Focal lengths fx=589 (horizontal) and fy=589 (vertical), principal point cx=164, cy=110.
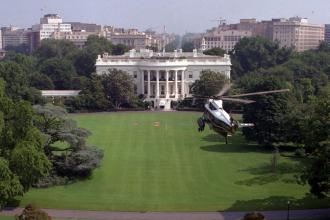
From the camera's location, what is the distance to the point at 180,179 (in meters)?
47.0

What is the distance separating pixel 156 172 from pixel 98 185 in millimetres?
5959

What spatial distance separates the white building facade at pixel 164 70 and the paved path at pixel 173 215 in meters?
61.6

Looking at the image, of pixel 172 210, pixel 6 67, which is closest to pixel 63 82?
pixel 6 67

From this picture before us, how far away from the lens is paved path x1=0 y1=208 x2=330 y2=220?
37.7 metres

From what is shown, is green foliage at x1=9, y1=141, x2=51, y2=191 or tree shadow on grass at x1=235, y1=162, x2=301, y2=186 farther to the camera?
tree shadow on grass at x1=235, y1=162, x2=301, y2=186

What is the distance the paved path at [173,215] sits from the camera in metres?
37.7

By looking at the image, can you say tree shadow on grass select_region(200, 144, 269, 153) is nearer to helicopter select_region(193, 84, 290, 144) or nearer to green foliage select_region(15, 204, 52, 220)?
helicopter select_region(193, 84, 290, 144)

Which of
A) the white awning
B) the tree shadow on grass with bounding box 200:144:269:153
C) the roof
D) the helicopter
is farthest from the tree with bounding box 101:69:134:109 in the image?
the helicopter

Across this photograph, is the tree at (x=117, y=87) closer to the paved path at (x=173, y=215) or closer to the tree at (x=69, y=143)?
the tree at (x=69, y=143)

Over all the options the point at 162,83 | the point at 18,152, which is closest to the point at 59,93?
the point at 162,83

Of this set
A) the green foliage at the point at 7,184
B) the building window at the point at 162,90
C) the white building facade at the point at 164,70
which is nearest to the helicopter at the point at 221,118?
the green foliage at the point at 7,184

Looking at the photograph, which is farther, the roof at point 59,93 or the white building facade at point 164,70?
the white building facade at point 164,70

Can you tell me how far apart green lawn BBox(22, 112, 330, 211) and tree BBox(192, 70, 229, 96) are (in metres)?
22.7

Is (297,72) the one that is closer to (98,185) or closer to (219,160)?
(219,160)
